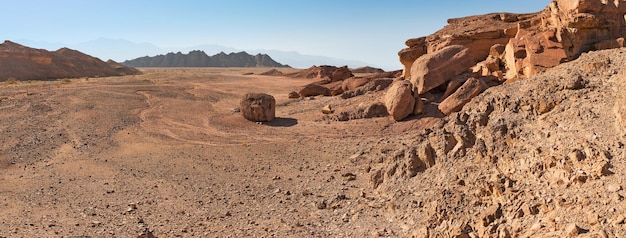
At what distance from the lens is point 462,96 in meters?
18.8

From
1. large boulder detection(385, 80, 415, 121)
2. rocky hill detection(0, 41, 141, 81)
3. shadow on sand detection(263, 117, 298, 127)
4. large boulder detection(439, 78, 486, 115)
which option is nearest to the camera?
large boulder detection(439, 78, 486, 115)

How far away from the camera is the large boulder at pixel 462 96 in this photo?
731 inches

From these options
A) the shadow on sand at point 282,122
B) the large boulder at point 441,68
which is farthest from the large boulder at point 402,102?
the shadow on sand at point 282,122

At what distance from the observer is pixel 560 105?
9.00 metres

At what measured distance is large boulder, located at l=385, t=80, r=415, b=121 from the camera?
19.8 m

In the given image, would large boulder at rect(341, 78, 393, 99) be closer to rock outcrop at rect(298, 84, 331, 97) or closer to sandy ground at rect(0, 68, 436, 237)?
sandy ground at rect(0, 68, 436, 237)

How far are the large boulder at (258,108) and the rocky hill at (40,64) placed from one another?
131ft

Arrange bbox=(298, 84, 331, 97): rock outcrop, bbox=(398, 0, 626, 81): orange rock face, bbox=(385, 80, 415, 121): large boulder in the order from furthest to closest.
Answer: bbox=(298, 84, 331, 97): rock outcrop, bbox=(385, 80, 415, 121): large boulder, bbox=(398, 0, 626, 81): orange rock face

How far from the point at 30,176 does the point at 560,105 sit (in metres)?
14.9

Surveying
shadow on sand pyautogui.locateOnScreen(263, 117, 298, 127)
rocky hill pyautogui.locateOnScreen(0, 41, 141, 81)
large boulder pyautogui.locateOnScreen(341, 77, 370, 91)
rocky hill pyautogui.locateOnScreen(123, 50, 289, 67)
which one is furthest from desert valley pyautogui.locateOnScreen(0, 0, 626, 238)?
rocky hill pyautogui.locateOnScreen(123, 50, 289, 67)

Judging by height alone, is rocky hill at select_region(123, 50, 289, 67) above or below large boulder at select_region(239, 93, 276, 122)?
above

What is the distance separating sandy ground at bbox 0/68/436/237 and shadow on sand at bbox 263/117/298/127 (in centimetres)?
5

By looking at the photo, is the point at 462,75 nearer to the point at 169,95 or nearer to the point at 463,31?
the point at 463,31

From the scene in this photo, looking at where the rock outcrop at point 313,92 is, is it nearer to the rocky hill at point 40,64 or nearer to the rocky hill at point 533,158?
the rocky hill at point 533,158
